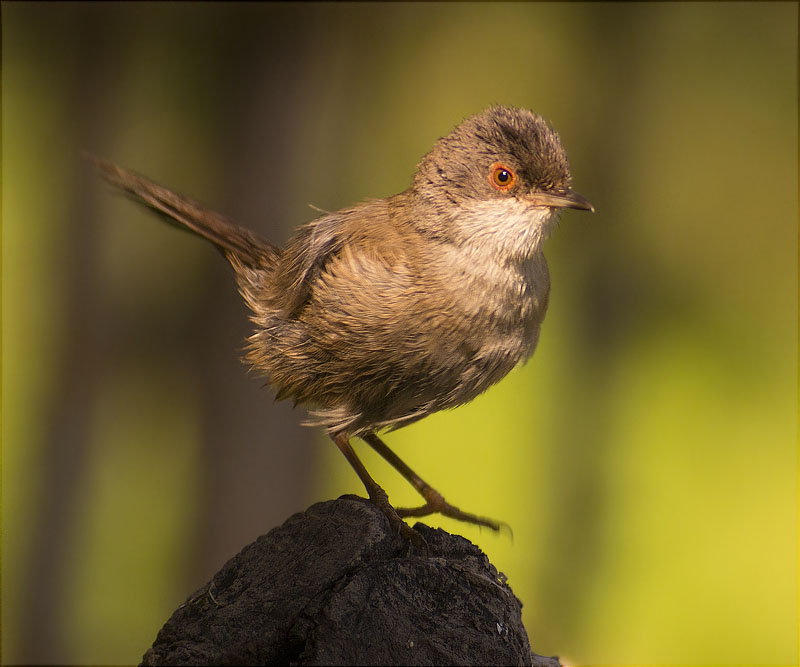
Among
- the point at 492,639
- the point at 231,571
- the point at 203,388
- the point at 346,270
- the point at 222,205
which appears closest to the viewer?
the point at 492,639

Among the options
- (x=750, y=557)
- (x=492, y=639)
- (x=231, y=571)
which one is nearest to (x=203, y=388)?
(x=231, y=571)

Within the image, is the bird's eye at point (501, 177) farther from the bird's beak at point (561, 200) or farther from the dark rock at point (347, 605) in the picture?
the dark rock at point (347, 605)

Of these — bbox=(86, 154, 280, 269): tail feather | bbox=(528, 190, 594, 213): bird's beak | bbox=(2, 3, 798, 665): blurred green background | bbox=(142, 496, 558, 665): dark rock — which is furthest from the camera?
bbox=(2, 3, 798, 665): blurred green background

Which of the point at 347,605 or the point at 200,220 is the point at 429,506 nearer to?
the point at 347,605

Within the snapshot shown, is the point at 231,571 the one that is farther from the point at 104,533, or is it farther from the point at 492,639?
the point at 104,533

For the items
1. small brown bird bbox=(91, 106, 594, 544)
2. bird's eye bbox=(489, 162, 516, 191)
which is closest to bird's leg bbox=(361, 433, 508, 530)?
small brown bird bbox=(91, 106, 594, 544)

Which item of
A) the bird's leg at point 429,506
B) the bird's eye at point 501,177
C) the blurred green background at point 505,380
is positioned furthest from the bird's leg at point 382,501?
the blurred green background at point 505,380

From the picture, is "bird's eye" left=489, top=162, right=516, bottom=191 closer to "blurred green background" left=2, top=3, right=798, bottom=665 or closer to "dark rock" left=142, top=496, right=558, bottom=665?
"dark rock" left=142, top=496, right=558, bottom=665
